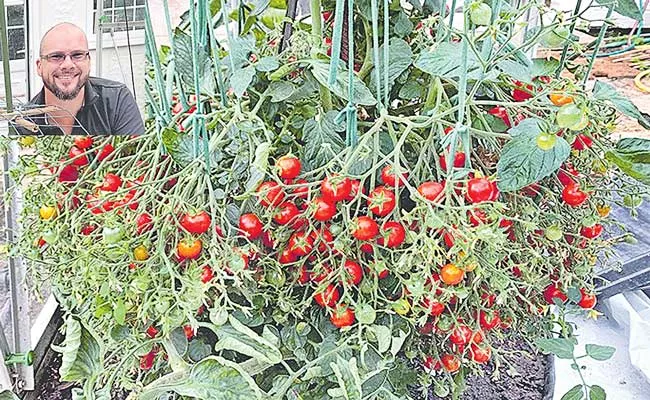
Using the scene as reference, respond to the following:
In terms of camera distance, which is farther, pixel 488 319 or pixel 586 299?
pixel 586 299

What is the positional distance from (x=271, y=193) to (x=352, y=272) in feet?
0.28

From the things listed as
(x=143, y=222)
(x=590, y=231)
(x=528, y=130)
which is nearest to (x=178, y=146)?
(x=143, y=222)

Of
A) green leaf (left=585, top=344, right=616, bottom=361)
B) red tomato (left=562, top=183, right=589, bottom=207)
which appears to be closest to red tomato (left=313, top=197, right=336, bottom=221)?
red tomato (left=562, top=183, right=589, bottom=207)

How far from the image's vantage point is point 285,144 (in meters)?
0.59

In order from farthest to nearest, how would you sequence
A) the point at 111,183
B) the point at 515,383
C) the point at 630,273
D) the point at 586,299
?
the point at 630,273 < the point at 515,383 < the point at 586,299 < the point at 111,183

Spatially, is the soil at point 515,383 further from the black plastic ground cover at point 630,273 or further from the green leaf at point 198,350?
the green leaf at point 198,350

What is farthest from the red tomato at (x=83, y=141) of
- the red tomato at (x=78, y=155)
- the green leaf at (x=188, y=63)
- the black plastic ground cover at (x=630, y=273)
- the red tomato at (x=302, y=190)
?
the black plastic ground cover at (x=630, y=273)

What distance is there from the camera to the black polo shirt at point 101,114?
589mm

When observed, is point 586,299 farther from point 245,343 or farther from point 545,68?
point 245,343

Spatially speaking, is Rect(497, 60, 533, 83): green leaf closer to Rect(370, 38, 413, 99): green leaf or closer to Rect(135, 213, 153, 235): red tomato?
Rect(370, 38, 413, 99): green leaf

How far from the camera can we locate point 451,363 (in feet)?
1.98

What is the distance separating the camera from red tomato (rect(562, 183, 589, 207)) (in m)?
0.56

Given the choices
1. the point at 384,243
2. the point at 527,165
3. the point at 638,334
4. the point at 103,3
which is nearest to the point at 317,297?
the point at 384,243

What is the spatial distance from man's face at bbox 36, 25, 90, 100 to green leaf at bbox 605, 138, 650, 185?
1.44 ft
